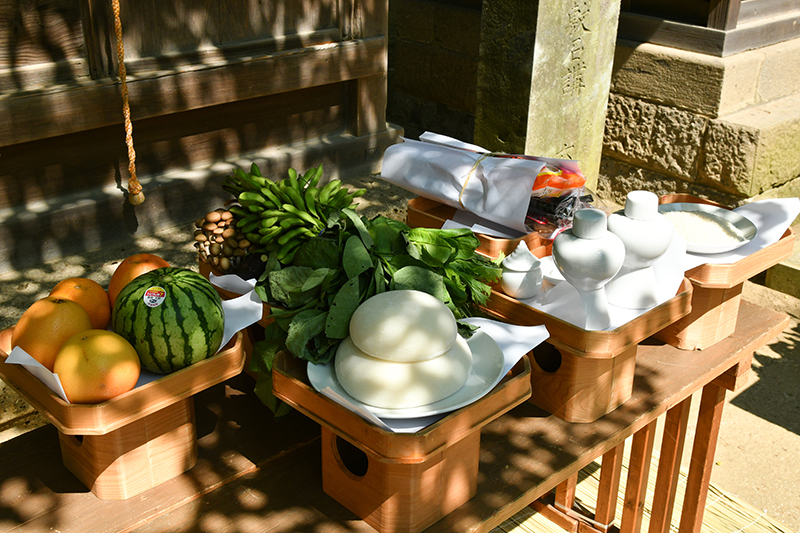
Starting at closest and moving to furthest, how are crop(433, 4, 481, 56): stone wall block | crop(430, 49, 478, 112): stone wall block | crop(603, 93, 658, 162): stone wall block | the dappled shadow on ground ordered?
1. the dappled shadow on ground
2. crop(603, 93, 658, 162): stone wall block
3. crop(433, 4, 481, 56): stone wall block
4. crop(430, 49, 478, 112): stone wall block

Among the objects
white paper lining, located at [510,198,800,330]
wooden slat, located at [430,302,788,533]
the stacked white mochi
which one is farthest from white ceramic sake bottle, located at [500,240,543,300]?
the stacked white mochi

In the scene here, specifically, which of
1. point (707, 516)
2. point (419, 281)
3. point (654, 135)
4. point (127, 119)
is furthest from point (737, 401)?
point (127, 119)

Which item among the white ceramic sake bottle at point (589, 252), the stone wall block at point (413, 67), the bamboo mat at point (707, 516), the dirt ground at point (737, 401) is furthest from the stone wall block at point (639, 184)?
the white ceramic sake bottle at point (589, 252)

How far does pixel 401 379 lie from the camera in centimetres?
185

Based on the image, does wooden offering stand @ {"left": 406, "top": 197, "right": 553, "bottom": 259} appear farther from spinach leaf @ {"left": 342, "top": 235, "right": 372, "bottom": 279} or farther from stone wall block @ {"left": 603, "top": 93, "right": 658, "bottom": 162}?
stone wall block @ {"left": 603, "top": 93, "right": 658, "bottom": 162}

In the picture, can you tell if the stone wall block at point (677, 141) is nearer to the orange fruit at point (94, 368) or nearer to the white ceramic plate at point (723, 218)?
the white ceramic plate at point (723, 218)

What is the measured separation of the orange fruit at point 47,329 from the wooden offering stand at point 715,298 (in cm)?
197

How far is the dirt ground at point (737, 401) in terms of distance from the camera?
13.0ft

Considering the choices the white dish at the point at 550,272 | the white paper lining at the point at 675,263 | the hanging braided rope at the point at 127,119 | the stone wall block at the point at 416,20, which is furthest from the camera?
the stone wall block at the point at 416,20

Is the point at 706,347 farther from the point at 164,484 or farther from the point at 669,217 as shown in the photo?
the point at 164,484

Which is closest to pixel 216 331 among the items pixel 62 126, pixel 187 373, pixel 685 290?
pixel 187 373

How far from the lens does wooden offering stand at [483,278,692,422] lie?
2.23m

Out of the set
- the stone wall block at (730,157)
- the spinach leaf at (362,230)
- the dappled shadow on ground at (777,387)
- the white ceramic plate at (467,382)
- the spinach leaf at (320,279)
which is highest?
the spinach leaf at (362,230)

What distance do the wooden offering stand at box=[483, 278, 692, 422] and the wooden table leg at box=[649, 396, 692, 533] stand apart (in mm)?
754
